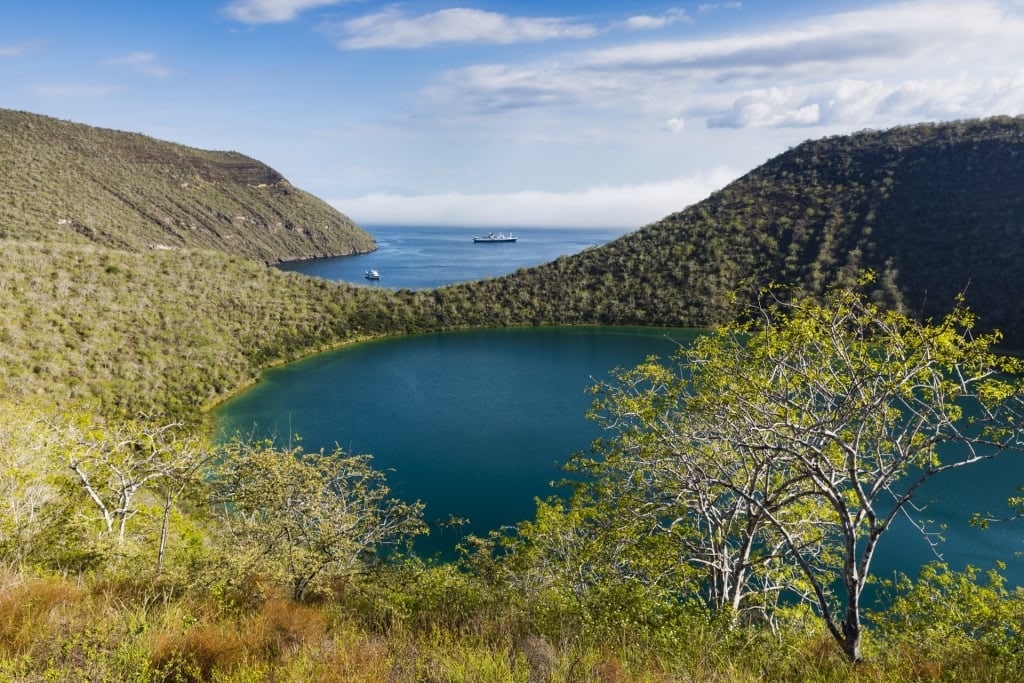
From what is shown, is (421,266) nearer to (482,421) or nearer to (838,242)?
(838,242)

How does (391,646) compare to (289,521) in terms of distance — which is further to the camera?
(289,521)

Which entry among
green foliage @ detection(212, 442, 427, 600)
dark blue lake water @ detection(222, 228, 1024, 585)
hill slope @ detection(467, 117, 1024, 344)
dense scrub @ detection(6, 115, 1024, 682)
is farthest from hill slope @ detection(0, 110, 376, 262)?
hill slope @ detection(467, 117, 1024, 344)

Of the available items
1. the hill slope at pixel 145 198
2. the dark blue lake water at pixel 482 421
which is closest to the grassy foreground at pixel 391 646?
the dark blue lake water at pixel 482 421

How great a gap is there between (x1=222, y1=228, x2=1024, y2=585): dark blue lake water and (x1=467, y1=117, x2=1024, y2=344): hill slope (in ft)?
20.5

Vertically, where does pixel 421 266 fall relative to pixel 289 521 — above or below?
above

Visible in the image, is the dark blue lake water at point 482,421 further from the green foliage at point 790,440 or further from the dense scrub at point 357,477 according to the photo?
the green foliage at point 790,440

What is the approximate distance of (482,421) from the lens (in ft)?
112

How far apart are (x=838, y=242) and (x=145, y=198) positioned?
111 m

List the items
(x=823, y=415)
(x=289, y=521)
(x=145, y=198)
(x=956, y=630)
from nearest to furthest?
(x=823, y=415) → (x=956, y=630) → (x=289, y=521) → (x=145, y=198)

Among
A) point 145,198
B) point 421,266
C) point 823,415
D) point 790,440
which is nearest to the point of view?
point 790,440

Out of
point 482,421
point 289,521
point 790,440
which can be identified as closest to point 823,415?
point 790,440

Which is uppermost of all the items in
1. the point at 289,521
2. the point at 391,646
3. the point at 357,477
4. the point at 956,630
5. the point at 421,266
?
the point at 421,266

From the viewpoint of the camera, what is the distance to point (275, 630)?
756cm

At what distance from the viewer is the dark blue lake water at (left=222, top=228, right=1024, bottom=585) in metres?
21.8
